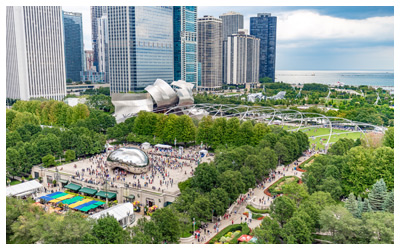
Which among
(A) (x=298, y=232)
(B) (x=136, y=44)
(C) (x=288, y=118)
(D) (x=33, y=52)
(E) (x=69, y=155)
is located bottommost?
(A) (x=298, y=232)

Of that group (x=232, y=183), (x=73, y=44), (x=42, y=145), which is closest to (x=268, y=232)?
(x=232, y=183)

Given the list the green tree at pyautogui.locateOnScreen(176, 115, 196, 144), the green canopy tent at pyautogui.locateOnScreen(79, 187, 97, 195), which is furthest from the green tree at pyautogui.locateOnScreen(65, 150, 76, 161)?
the green tree at pyautogui.locateOnScreen(176, 115, 196, 144)

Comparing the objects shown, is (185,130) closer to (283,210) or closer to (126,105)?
Result: (126,105)

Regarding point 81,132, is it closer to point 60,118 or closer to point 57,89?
point 60,118

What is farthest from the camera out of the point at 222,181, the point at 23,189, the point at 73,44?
the point at 73,44

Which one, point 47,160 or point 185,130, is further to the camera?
point 185,130

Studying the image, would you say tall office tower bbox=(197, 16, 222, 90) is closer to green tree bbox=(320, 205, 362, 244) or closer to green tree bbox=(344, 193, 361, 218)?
green tree bbox=(344, 193, 361, 218)
